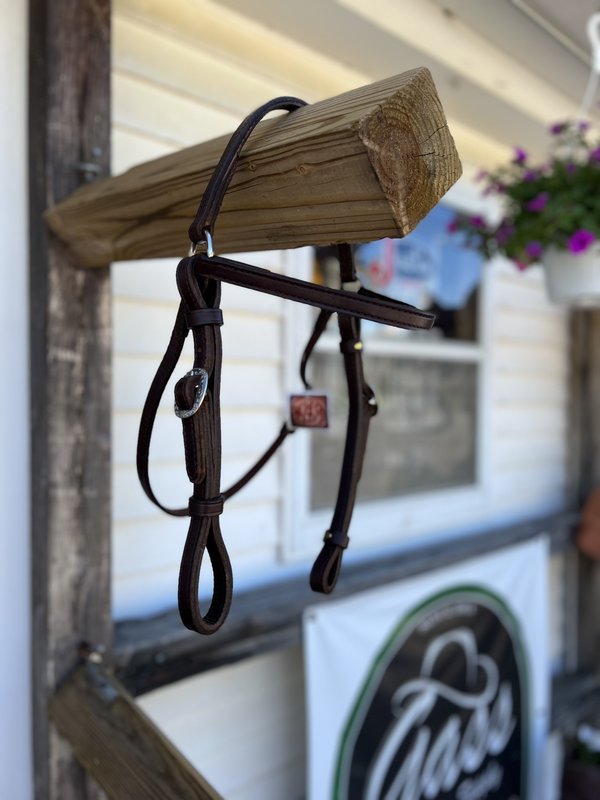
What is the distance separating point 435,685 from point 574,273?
144cm

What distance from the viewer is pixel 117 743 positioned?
1096 millimetres

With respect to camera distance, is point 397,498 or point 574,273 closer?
point 574,273

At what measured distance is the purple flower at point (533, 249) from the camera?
2040 mm

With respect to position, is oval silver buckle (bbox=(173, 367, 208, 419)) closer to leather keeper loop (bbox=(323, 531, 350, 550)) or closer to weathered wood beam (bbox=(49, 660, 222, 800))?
leather keeper loop (bbox=(323, 531, 350, 550))

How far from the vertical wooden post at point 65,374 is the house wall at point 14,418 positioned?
0.28 ft

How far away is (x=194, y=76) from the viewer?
180cm

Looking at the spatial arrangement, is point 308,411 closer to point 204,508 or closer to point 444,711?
point 204,508

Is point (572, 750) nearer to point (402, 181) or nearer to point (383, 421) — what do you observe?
point (383, 421)

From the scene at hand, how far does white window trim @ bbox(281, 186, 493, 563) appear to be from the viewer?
6.74 feet

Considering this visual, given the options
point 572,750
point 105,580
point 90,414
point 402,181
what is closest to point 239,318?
point 90,414

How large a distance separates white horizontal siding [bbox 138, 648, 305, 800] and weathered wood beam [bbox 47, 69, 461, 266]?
1485 millimetres

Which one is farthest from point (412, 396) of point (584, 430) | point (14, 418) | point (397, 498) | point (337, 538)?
point (337, 538)

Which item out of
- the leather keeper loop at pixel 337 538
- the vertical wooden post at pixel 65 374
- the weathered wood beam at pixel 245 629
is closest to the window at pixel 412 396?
the weathered wood beam at pixel 245 629

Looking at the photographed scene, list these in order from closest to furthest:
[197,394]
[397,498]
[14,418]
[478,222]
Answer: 1. [197,394]
2. [14,418]
3. [478,222]
4. [397,498]
